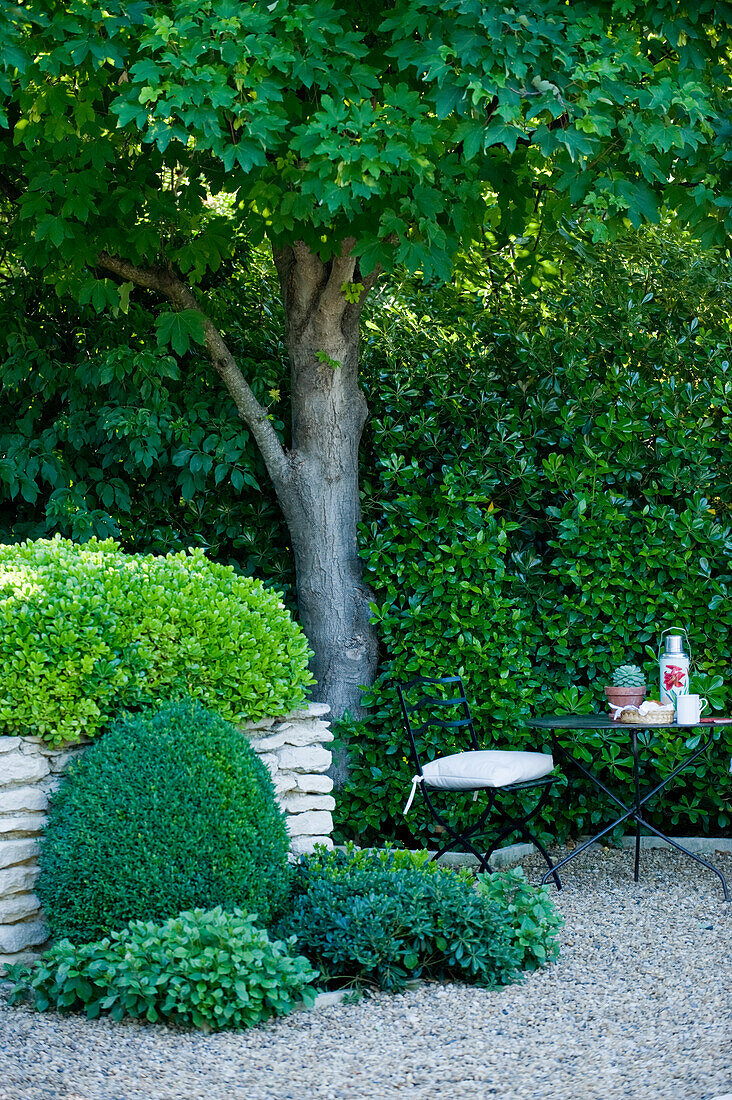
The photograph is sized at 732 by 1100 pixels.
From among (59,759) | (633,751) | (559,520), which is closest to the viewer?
(59,759)

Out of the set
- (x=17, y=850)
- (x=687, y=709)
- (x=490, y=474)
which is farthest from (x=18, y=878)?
(x=490, y=474)

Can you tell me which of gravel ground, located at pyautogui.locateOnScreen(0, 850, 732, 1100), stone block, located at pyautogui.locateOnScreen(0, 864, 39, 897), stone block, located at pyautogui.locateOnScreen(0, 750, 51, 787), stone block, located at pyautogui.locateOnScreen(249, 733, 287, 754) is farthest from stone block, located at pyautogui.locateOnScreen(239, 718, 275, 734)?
gravel ground, located at pyautogui.locateOnScreen(0, 850, 732, 1100)

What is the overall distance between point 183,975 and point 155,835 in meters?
0.43

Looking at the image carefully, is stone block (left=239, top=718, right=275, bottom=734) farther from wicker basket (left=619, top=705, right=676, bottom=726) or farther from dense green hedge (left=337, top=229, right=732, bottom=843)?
wicker basket (left=619, top=705, right=676, bottom=726)

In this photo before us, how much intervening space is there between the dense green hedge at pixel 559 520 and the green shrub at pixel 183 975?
2071 millimetres

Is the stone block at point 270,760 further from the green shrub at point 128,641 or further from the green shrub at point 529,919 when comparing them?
the green shrub at point 529,919

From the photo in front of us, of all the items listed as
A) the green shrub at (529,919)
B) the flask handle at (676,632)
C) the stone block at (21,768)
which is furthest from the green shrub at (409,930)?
the flask handle at (676,632)

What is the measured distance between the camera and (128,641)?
363 centimetres

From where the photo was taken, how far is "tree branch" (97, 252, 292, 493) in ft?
16.3

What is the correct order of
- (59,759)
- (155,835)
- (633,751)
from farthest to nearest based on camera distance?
(633,751), (59,759), (155,835)

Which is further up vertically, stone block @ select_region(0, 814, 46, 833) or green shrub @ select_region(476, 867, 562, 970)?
stone block @ select_region(0, 814, 46, 833)

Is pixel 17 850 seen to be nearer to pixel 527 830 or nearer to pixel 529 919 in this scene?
A: pixel 529 919

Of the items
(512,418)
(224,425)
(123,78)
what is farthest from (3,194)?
(512,418)

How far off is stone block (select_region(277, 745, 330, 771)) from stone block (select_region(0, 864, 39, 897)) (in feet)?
3.35
